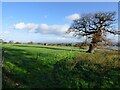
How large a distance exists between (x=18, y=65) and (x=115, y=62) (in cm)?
1051

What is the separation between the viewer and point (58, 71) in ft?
73.2

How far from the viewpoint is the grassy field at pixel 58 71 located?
2005 cm

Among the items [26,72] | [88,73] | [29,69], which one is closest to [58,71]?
[29,69]

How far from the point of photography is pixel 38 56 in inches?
1027

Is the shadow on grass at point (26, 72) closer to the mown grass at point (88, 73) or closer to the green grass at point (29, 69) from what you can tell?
the green grass at point (29, 69)

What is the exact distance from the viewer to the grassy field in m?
20.0

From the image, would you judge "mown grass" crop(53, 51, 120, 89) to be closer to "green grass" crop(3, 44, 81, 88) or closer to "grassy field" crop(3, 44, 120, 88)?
"grassy field" crop(3, 44, 120, 88)

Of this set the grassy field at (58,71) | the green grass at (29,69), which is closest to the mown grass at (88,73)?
the grassy field at (58,71)

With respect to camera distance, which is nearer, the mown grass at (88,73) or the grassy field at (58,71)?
the grassy field at (58,71)

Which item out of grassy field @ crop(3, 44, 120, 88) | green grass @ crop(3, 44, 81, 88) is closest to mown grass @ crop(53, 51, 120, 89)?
grassy field @ crop(3, 44, 120, 88)

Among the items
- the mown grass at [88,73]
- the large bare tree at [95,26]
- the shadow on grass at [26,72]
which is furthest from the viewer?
the large bare tree at [95,26]

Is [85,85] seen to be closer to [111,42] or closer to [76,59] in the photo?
[76,59]

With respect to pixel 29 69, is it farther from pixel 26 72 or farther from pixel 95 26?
pixel 95 26

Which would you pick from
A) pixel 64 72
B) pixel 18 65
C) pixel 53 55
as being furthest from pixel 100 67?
pixel 18 65
